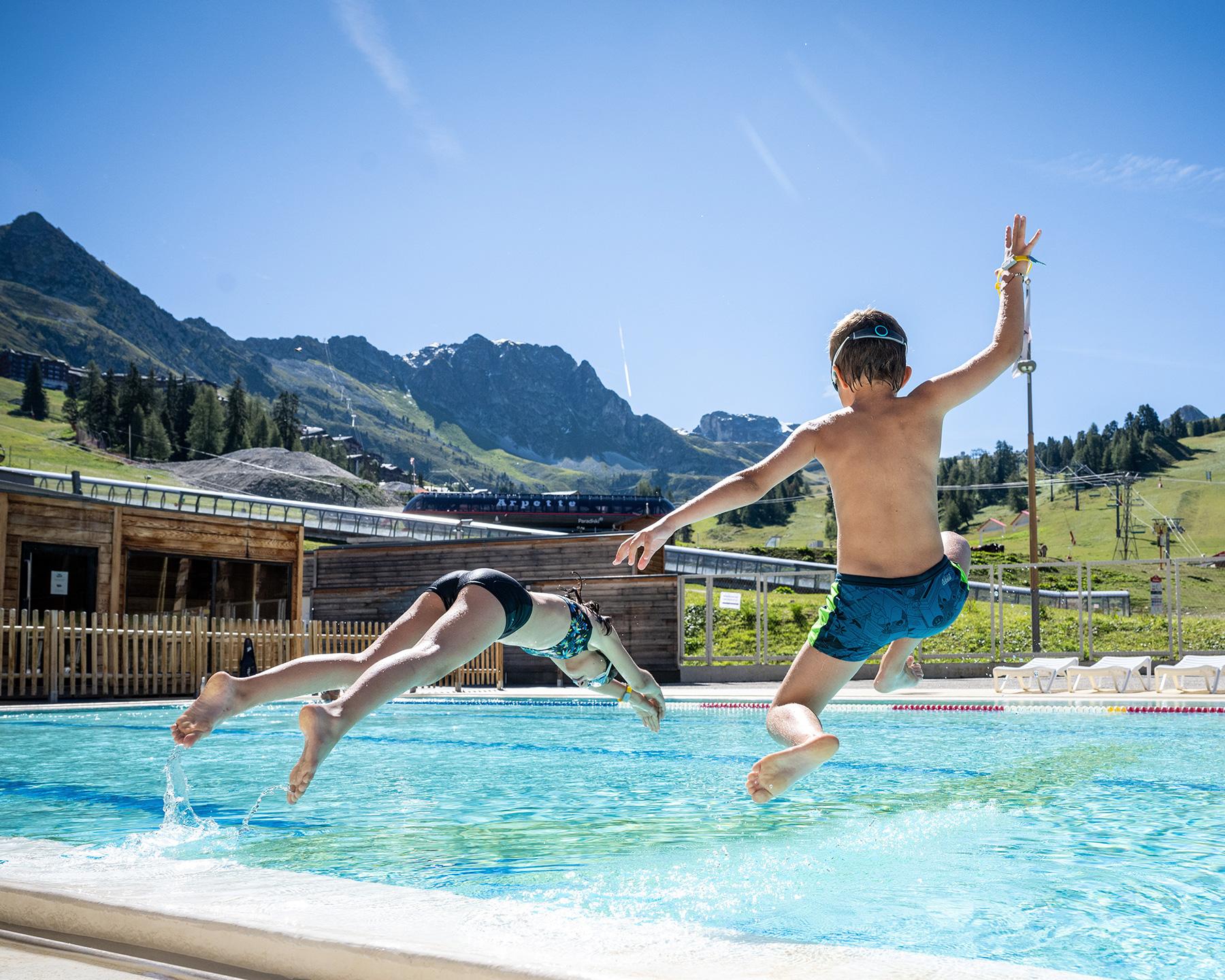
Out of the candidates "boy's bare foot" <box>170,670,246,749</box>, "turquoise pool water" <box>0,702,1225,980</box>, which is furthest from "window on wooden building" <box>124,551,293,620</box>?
"boy's bare foot" <box>170,670,246,749</box>

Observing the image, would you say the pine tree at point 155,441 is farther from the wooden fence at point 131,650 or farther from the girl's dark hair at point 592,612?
the girl's dark hair at point 592,612

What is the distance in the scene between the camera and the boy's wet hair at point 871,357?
10.4 feet

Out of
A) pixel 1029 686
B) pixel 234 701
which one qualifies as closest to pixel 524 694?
pixel 1029 686

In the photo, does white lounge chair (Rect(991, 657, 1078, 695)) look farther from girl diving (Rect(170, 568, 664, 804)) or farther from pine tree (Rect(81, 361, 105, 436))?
pine tree (Rect(81, 361, 105, 436))

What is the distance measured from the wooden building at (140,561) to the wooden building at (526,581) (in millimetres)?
2159

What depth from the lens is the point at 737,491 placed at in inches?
116

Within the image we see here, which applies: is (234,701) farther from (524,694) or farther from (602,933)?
(524,694)

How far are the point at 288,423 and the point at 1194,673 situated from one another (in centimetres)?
14243

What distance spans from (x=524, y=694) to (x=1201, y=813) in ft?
39.7

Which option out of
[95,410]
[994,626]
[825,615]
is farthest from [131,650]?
[95,410]

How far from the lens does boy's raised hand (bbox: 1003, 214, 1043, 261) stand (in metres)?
3.50

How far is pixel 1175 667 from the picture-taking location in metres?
14.5

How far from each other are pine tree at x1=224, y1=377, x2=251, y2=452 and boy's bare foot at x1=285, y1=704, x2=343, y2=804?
135897 millimetres

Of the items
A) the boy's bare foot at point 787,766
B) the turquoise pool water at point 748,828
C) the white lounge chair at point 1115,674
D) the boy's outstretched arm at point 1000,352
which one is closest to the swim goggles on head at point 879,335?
the boy's outstretched arm at point 1000,352
